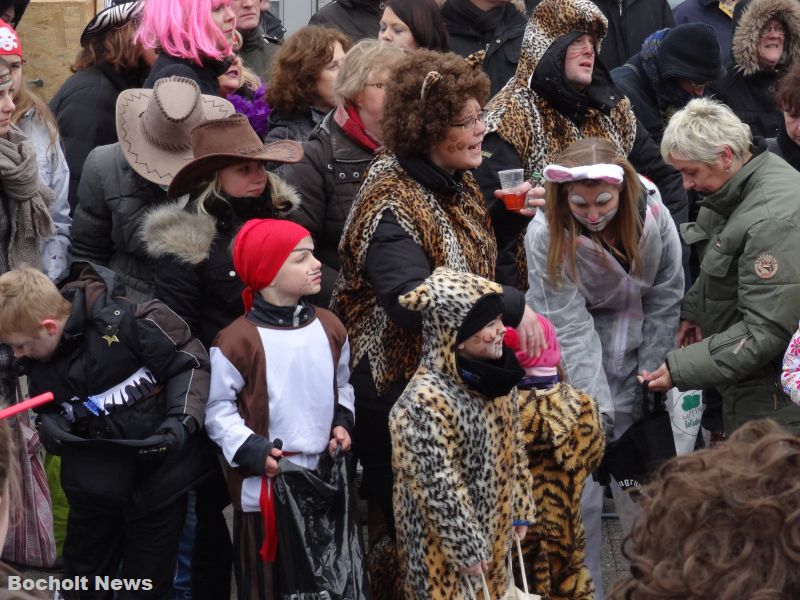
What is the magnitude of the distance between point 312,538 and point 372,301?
3.18 feet

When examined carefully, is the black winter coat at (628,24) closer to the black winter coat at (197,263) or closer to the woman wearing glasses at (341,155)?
the woman wearing glasses at (341,155)

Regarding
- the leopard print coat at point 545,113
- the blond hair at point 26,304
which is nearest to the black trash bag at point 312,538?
the blond hair at point 26,304

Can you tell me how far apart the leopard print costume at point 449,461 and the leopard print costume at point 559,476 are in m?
0.23

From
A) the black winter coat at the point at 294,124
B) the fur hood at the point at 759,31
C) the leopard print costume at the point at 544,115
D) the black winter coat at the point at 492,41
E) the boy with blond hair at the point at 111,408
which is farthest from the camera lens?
the fur hood at the point at 759,31

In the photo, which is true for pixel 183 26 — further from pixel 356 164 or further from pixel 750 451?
pixel 750 451

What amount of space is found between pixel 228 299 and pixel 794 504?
11.3 feet

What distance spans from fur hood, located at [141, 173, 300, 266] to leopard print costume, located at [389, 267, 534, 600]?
909 mm

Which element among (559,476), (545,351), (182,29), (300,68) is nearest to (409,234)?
(545,351)

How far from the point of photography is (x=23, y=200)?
523 cm

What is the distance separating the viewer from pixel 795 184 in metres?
5.00

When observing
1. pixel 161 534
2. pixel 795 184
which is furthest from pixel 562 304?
pixel 161 534

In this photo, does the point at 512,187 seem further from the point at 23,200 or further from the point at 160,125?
the point at 23,200

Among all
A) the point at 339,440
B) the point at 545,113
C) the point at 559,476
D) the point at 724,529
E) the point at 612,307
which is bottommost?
the point at 559,476

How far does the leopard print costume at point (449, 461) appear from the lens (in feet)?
14.5
